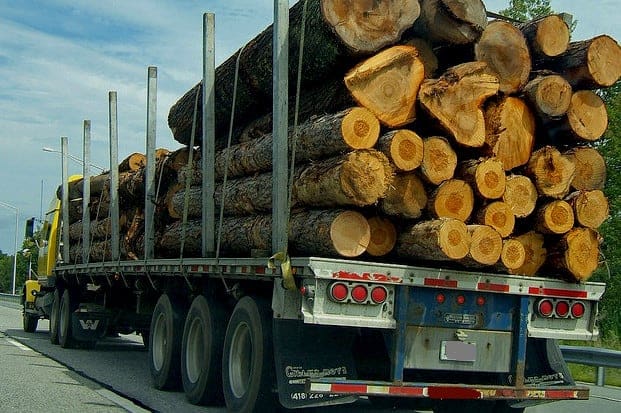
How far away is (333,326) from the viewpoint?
8.13m

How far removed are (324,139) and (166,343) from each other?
421 cm

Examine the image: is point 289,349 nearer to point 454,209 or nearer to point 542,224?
point 454,209

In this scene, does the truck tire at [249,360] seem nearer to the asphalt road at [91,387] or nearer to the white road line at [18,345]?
the asphalt road at [91,387]

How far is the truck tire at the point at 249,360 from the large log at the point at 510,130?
95.7 inches

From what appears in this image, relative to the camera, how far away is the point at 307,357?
8023 millimetres

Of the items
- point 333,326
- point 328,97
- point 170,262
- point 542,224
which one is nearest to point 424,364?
point 333,326

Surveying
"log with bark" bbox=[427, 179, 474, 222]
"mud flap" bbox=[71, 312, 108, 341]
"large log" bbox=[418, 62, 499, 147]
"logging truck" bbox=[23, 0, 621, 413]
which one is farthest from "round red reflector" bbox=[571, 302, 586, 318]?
"mud flap" bbox=[71, 312, 108, 341]

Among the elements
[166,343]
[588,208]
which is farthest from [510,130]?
[166,343]

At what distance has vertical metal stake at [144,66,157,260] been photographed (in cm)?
1280

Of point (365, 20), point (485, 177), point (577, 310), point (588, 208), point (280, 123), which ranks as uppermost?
point (365, 20)

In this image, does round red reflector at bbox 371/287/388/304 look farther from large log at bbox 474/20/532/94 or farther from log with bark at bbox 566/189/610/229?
large log at bbox 474/20/532/94

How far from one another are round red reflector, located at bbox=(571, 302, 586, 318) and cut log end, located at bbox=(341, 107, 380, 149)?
97.2 inches

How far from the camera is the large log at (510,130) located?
8336 mm

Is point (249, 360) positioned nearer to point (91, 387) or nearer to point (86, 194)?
point (91, 387)
